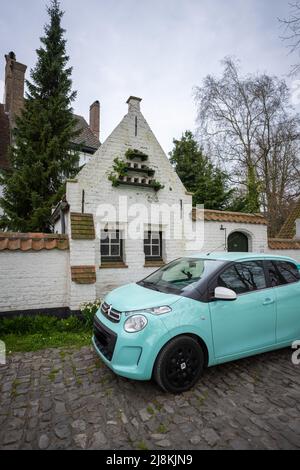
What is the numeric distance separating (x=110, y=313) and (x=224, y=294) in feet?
5.17

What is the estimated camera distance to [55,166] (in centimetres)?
1106

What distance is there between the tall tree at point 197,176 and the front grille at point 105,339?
9.41 m

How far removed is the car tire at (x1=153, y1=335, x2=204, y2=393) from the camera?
9.78 feet

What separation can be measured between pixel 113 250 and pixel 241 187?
1413 cm

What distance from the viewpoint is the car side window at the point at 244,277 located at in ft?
11.7

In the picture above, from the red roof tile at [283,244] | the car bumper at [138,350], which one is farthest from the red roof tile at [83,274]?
the red roof tile at [283,244]

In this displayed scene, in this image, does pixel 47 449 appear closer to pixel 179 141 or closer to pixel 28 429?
pixel 28 429

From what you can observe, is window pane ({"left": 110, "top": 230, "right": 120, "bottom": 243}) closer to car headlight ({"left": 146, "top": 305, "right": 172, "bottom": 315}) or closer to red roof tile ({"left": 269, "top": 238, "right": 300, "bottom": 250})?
car headlight ({"left": 146, "top": 305, "right": 172, "bottom": 315})

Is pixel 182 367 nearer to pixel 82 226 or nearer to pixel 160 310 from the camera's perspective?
pixel 160 310

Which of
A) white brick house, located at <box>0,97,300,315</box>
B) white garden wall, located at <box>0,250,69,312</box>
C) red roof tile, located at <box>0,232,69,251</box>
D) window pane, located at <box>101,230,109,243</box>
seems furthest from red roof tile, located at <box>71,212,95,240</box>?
window pane, located at <box>101,230,109,243</box>

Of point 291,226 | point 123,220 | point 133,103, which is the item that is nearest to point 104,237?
point 123,220

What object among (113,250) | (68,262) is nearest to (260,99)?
(113,250)

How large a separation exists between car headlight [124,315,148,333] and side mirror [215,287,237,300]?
3.31 ft

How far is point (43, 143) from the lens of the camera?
11.4 metres
